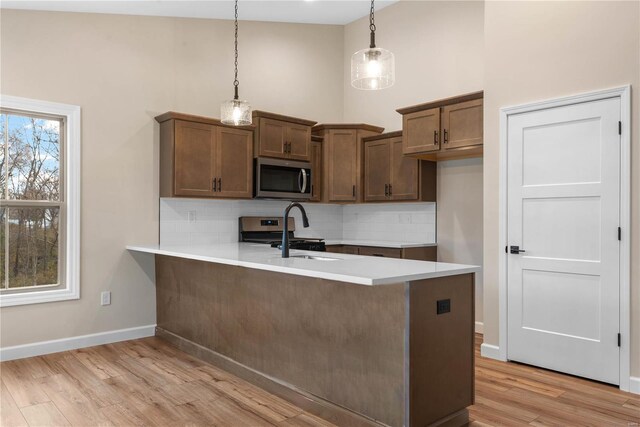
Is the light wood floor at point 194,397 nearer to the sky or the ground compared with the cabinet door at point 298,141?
nearer to the ground

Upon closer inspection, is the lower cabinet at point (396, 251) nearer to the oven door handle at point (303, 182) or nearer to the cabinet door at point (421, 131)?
the oven door handle at point (303, 182)

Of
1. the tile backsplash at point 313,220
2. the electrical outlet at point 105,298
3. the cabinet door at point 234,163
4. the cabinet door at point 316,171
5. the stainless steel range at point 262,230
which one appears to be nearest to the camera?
the electrical outlet at point 105,298

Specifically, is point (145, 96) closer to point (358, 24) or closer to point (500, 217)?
point (358, 24)

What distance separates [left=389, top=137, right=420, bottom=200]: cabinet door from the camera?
5.12m

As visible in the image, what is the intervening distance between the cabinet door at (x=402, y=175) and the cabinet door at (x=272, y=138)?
4.00 ft

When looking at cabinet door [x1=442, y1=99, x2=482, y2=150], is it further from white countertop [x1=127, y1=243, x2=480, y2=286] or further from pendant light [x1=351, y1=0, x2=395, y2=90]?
white countertop [x1=127, y1=243, x2=480, y2=286]

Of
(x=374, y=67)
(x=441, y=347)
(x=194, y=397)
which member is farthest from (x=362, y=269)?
(x=194, y=397)

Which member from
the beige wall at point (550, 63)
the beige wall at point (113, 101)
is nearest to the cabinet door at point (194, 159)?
the beige wall at point (113, 101)

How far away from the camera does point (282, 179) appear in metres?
5.26

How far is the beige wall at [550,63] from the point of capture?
3.17 metres

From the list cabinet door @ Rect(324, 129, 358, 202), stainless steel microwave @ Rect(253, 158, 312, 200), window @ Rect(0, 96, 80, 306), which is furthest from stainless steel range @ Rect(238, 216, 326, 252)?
window @ Rect(0, 96, 80, 306)

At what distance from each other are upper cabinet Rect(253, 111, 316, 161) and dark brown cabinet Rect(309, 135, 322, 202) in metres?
0.18

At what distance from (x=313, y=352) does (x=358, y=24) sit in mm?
4624

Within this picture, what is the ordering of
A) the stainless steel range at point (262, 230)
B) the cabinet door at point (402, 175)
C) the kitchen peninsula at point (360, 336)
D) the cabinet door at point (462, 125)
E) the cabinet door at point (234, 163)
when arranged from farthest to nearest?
the stainless steel range at point (262, 230) → the cabinet door at point (402, 175) → the cabinet door at point (234, 163) → the cabinet door at point (462, 125) → the kitchen peninsula at point (360, 336)
